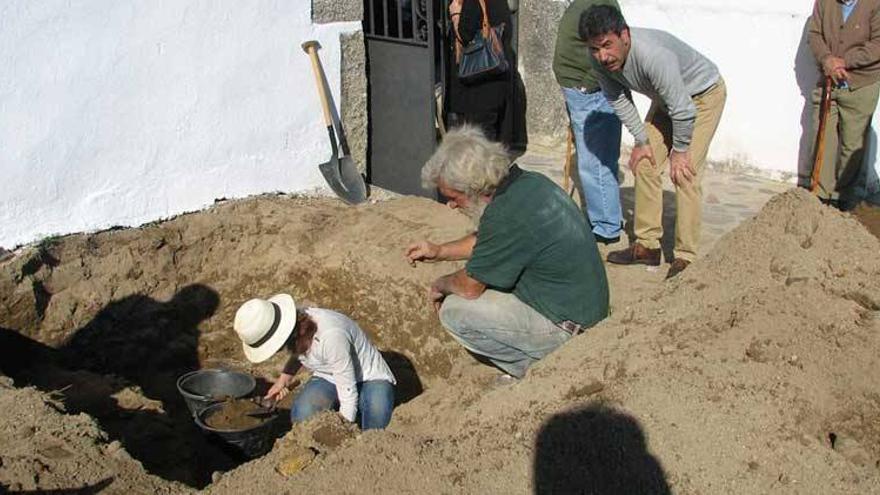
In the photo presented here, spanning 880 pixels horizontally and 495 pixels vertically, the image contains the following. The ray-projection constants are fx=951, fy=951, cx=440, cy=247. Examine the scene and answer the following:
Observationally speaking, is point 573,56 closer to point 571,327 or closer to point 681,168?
point 681,168

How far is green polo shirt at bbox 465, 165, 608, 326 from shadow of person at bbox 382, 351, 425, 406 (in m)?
1.53

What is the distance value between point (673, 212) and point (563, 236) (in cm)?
339

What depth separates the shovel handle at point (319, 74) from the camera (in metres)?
7.54

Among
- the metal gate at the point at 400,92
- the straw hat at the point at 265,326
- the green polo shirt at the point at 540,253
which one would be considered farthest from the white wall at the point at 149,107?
the green polo shirt at the point at 540,253

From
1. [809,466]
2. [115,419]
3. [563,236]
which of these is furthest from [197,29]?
[809,466]

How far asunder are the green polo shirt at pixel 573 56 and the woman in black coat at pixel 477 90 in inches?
49.2

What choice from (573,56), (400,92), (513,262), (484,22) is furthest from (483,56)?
(513,262)

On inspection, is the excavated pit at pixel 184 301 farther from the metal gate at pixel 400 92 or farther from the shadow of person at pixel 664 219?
the shadow of person at pixel 664 219

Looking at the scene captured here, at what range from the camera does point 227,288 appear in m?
6.98

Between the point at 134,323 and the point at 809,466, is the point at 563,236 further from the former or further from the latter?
the point at 134,323

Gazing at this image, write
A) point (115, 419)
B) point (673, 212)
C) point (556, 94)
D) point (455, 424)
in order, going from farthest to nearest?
1. point (556, 94)
2. point (673, 212)
3. point (115, 419)
4. point (455, 424)

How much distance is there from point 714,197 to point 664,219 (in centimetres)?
92

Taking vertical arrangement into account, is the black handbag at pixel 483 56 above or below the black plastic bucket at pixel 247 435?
above

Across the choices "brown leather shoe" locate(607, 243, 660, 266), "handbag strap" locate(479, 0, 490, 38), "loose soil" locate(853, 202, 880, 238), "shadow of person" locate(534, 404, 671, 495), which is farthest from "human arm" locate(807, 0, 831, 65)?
"shadow of person" locate(534, 404, 671, 495)
